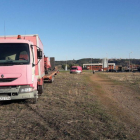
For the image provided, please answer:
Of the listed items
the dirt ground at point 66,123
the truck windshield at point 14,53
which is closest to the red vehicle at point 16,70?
the truck windshield at point 14,53

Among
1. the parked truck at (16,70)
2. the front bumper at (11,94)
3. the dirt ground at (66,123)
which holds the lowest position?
the dirt ground at (66,123)

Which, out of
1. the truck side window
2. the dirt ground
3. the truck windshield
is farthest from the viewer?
the truck side window

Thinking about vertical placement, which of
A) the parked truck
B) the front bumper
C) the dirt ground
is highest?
the parked truck

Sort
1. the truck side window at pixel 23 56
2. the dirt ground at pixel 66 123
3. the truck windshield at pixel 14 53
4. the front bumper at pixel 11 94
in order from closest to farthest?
1. the dirt ground at pixel 66 123
2. the front bumper at pixel 11 94
3. the truck windshield at pixel 14 53
4. the truck side window at pixel 23 56

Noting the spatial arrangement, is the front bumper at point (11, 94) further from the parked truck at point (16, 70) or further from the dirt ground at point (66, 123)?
the dirt ground at point (66, 123)

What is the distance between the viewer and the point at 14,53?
27.8 ft

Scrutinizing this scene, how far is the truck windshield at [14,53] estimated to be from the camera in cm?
817

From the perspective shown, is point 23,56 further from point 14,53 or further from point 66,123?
point 66,123

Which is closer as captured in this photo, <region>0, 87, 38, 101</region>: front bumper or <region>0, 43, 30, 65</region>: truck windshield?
<region>0, 87, 38, 101</region>: front bumper

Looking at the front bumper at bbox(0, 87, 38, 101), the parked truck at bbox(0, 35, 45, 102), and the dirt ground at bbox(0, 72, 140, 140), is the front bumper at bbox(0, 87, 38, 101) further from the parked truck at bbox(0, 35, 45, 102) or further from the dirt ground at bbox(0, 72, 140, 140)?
the dirt ground at bbox(0, 72, 140, 140)

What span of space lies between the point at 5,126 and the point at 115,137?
313 centimetres

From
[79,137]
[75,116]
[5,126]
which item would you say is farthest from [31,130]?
[75,116]

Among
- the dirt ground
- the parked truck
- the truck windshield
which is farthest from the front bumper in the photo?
the truck windshield

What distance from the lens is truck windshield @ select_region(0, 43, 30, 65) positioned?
8.17 meters
